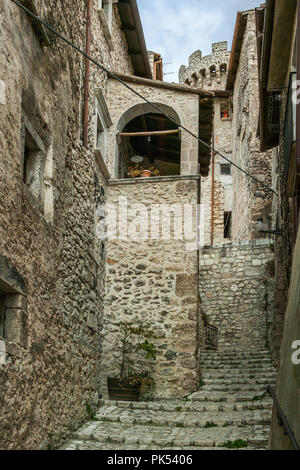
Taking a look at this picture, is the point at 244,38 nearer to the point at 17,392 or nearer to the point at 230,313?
the point at 230,313

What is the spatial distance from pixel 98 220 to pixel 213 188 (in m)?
14.6

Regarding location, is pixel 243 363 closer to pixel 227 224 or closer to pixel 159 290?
pixel 159 290

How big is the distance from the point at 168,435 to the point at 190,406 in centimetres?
140

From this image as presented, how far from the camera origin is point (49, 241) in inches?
253

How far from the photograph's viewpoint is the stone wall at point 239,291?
14320 mm

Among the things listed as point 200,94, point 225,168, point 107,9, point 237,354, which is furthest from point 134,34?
point 225,168

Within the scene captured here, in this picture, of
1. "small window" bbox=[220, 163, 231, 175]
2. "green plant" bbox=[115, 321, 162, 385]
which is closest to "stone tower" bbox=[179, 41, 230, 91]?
"small window" bbox=[220, 163, 231, 175]

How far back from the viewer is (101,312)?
9.50 m

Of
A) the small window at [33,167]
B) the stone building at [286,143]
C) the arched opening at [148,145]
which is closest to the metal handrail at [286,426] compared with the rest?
the stone building at [286,143]


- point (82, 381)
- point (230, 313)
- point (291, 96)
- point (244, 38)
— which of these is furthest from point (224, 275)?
point (244, 38)

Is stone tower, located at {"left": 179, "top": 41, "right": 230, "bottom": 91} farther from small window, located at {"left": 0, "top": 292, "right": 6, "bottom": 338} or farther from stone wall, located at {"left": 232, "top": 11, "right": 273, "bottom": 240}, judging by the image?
small window, located at {"left": 0, "top": 292, "right": 6, "bottom": 338}

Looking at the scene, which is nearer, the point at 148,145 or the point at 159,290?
the point at 159,290

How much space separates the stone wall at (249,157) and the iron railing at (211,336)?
4616mm

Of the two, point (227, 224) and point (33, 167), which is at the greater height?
point (227, 224)
